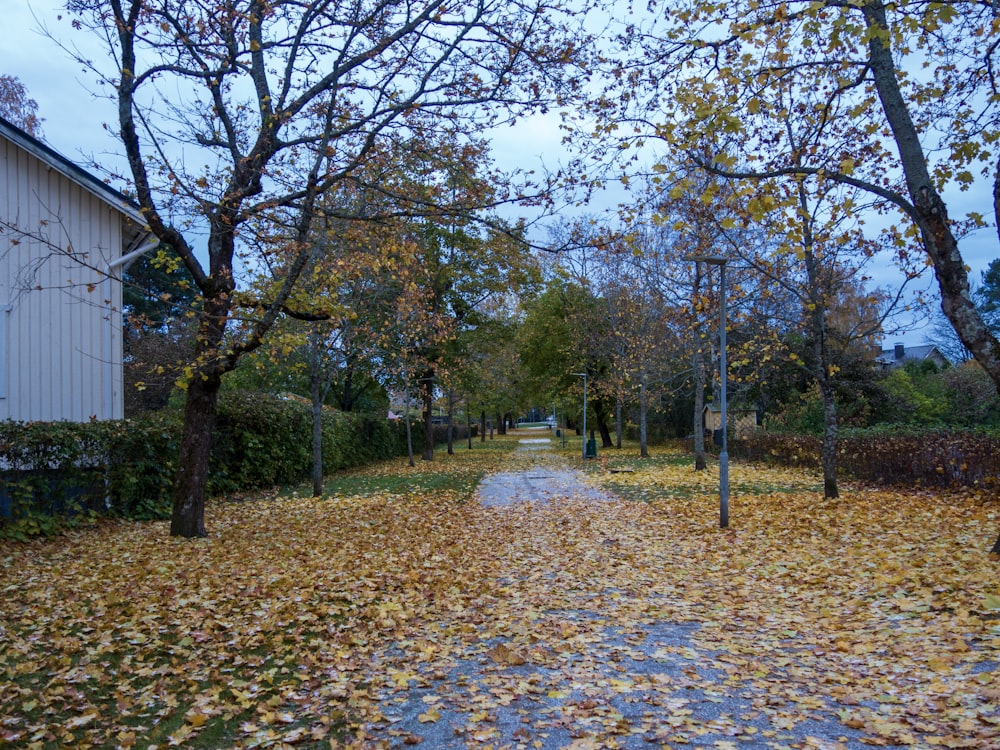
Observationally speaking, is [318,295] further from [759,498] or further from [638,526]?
[759,498]

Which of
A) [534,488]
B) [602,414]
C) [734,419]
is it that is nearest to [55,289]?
[534,488]

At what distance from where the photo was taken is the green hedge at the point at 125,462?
439 inches

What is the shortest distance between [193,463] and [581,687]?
7.87 meters

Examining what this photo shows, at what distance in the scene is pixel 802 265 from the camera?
15758 millimetres

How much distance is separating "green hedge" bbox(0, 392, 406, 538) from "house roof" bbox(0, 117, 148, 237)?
3954 mm

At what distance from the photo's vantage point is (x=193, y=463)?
35.8ft

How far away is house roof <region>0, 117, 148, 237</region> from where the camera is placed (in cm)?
1312

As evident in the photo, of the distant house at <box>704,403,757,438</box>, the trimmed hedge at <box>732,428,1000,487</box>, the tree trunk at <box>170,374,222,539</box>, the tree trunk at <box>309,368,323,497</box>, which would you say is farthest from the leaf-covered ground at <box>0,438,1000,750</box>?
the distant house at <box>704,403,757,438</box>

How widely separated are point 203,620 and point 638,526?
8.01m

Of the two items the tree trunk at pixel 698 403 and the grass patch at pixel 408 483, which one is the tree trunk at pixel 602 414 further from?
the tree trunk at pixel 698 403

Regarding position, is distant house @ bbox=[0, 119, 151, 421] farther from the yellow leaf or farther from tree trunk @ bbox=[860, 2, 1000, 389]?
tree trunk @ bbox=[860, 2, 1000, 389]

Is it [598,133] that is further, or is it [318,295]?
[318,295]

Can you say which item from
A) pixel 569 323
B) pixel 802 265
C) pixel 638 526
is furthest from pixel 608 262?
pixel 638 526

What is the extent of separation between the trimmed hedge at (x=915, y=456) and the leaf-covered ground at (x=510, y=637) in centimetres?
344
